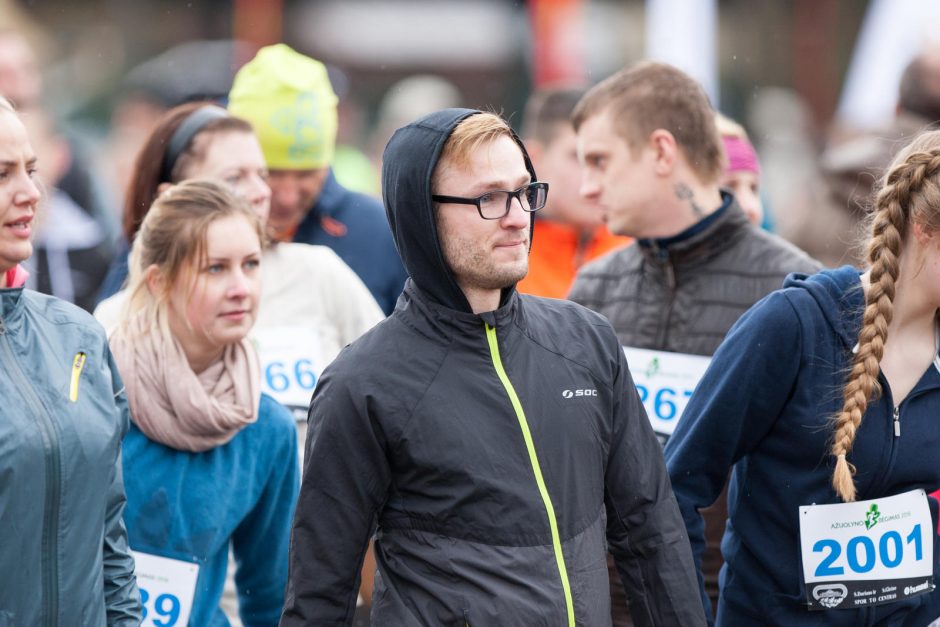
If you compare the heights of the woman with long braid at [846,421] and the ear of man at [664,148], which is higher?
the ear of man at [664,148]

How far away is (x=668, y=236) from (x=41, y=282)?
446 cm

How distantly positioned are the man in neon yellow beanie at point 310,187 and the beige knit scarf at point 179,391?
1.32 m

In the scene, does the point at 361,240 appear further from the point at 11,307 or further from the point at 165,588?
→ the point at 11,307

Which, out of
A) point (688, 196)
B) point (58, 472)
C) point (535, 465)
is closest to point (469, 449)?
point (535, 465)

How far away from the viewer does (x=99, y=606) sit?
3256mm

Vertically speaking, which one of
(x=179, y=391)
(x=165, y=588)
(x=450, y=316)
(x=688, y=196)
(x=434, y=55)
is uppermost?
(x=434, y=55)

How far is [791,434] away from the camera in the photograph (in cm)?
349

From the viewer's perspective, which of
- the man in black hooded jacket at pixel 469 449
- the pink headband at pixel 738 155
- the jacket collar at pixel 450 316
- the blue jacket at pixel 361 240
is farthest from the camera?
the pink headband at pixel 738 155

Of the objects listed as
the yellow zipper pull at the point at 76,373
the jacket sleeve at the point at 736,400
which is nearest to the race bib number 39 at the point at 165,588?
the yellow zipper pull at the point at 76,373

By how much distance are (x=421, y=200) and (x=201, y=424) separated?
112 cm

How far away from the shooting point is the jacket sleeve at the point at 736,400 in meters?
3.44

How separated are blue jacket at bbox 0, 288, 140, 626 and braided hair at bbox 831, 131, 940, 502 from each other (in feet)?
5.56

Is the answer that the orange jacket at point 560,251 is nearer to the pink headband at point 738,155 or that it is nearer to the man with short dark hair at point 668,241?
the pink headband at point 738,155

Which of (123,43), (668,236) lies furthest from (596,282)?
(123,43)
